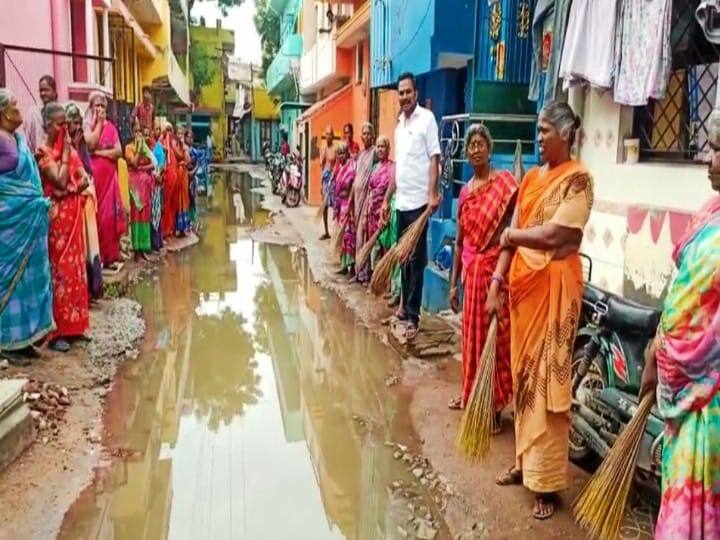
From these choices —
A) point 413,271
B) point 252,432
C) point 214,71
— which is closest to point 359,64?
point 413,271

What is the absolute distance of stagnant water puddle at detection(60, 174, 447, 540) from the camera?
3.43m

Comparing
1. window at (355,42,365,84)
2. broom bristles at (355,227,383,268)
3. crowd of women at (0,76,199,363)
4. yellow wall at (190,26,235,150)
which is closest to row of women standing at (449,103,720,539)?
broom bristles at (355,227,383,268)

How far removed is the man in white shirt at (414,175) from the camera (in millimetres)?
5852

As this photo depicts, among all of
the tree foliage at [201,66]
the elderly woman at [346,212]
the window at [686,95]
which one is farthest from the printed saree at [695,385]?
the tree foliage at [201,66]

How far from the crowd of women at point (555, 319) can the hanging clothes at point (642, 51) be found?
90 cm

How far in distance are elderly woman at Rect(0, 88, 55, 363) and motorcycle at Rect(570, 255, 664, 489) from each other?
3716 mm

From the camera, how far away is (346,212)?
892 cm

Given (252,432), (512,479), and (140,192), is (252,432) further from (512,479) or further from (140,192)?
(140,192)

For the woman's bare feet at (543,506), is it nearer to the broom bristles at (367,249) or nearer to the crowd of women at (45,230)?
the crowd of women at (45,230)

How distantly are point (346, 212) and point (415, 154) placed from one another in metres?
3.04

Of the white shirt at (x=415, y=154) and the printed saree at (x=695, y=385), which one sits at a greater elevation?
the white shirt at (x=415, y=154)

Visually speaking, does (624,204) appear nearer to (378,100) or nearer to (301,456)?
(301,456)

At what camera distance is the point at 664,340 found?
2225 millimetres

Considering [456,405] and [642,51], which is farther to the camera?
[456,405]
